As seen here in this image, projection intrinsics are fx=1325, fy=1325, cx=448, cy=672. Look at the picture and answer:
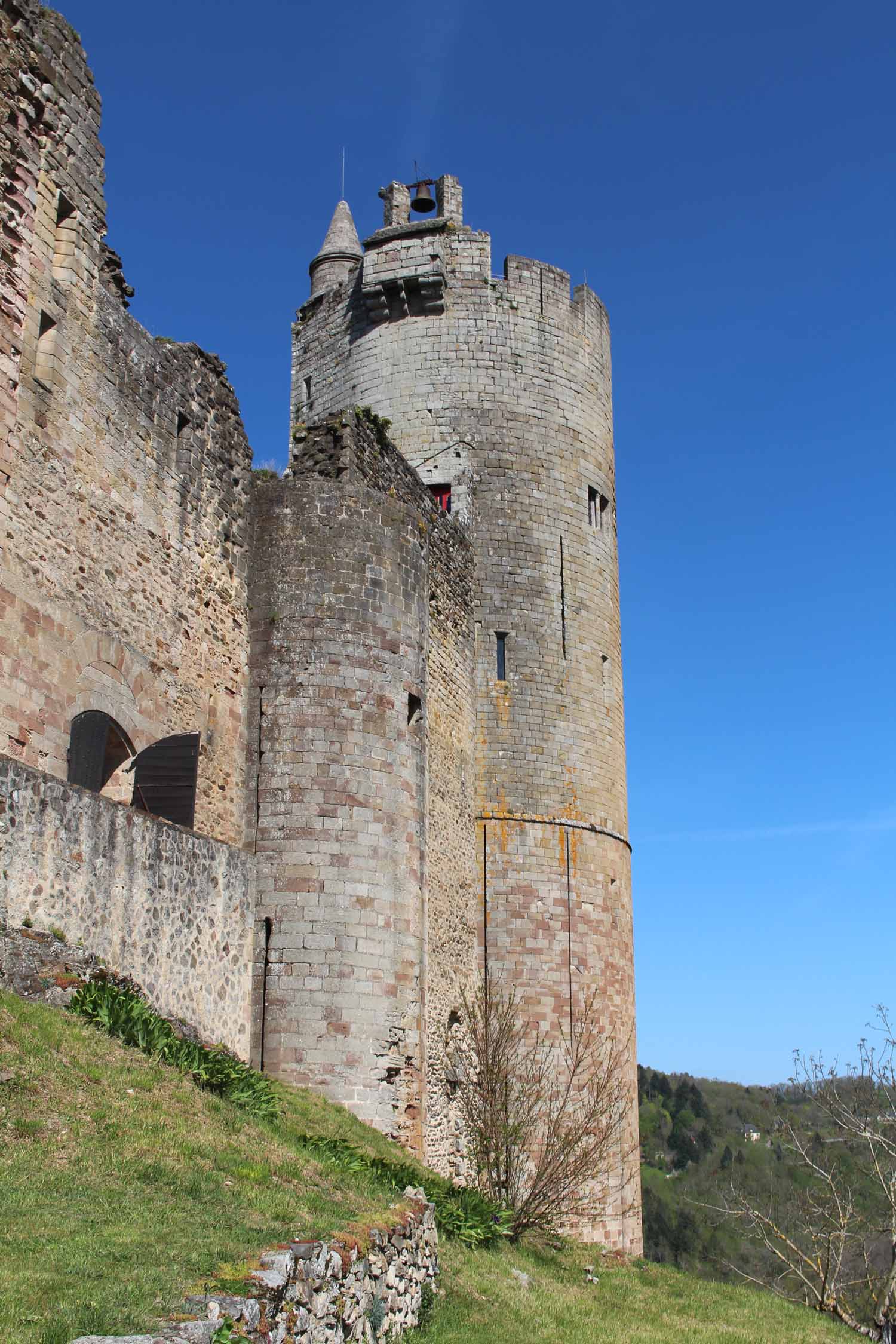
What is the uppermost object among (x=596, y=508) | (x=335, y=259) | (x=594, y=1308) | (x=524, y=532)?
(x=335, y=259)

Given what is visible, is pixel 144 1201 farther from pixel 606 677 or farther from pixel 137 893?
pixel 606 677

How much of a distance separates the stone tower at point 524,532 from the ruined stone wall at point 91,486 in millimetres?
5651

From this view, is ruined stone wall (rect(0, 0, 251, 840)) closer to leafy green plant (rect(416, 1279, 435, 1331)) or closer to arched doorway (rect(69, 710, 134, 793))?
arched doorway (rect(69, 710, 134, 793))

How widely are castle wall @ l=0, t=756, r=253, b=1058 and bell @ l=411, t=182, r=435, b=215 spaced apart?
506 inches

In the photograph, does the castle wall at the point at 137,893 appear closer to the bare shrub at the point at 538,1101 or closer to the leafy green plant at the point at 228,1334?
the leafy green plant at the point at 228,1334

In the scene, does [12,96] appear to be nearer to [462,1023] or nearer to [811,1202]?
[462,1023]

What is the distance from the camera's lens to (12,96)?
448 inches

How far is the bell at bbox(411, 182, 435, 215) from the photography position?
21781 millimetres

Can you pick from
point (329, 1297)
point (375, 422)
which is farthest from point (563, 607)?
point (329, 1297)

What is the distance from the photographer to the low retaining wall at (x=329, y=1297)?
5395 mm

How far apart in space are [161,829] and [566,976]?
8807 mm

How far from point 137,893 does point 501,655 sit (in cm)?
956

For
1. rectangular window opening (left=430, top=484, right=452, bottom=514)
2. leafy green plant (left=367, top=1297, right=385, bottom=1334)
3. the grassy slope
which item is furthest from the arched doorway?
rectangular window opening (left=430, top=484, right=452, bottom=514)

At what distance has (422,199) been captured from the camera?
21781 mm
